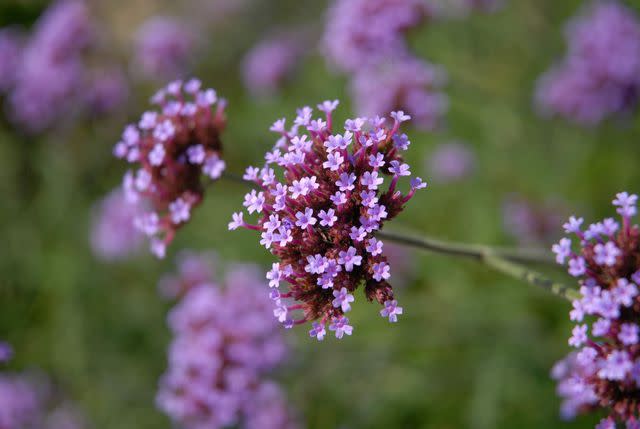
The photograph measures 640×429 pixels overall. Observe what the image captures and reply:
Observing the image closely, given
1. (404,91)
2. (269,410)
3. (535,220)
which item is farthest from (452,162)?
(269,410)

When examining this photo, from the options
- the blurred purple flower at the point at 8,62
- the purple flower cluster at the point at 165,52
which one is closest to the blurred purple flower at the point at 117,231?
the purple flower cluster at the point at 165,52

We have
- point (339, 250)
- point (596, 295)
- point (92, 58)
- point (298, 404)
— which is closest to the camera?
point (596, 295)

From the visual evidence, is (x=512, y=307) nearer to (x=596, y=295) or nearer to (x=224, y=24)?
(x=596, y=295)

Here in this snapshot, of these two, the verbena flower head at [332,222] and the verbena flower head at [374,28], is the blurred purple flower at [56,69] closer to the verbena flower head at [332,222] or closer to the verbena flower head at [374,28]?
the verbena flower head at [374,28]

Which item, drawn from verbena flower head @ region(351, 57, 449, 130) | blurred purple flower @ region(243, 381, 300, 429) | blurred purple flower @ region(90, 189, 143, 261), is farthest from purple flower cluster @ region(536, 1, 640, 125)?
blurred purple flower @ region(90, 189, 143, 261)

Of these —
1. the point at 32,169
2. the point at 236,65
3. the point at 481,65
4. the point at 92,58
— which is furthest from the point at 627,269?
the point at 236,65

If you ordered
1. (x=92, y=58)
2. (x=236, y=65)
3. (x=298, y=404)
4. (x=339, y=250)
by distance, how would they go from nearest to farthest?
1. (x=339, y=250)
2. (x=298, y=404)
3. (x=92, y=58)
4. (x=236, y=65)
